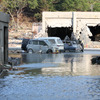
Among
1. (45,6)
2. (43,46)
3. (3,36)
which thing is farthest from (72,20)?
(3,36)

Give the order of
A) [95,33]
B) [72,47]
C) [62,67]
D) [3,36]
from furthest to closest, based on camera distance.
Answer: [95,33], [72,47], [62,67], [3,36]

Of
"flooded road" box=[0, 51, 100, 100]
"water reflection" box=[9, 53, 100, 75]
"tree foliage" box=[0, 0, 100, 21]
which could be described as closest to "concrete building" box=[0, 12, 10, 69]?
"water reflection" box=[9, 53, 100, 75]

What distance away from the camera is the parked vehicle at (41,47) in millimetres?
34941

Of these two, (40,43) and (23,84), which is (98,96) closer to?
(23,84)

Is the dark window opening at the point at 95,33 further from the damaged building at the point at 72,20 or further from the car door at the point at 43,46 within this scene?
the car door at the point at 43,46

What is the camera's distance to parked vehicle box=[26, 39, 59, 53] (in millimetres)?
34941

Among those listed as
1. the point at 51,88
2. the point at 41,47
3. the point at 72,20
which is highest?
the point at 72,20

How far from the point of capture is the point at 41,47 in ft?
116

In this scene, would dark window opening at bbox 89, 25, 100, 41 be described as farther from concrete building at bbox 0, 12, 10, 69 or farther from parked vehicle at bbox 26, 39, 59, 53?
concrete building at bbox 0, 12, 10, 69

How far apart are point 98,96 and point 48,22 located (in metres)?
52.7

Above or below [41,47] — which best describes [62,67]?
below

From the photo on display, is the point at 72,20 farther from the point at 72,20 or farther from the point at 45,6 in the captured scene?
the point at 45,6

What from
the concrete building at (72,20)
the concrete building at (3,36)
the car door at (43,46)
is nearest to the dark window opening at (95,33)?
the concrete building at (72,20)

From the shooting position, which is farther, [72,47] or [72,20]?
[72,20]
